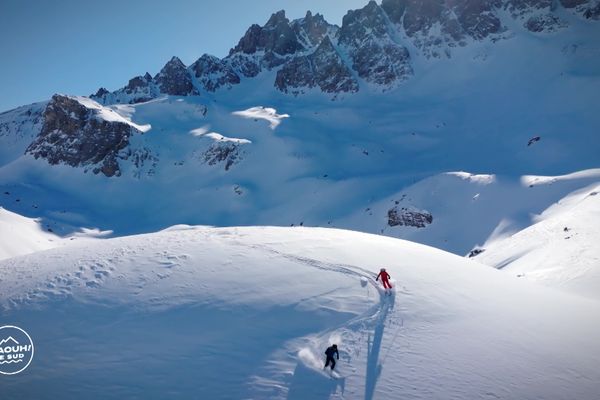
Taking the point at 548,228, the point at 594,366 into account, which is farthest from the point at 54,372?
the point at 548,228

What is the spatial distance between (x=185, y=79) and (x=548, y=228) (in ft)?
418

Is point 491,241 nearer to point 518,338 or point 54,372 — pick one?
point 518,338

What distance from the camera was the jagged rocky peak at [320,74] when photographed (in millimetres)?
119375

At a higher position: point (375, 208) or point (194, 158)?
point (194, 158)

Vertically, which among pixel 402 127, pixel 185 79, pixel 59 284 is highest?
pixel 185 79

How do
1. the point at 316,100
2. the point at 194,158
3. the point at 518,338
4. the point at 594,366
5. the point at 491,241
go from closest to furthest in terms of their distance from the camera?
the point at 594,366 < the point at 518,338 < the point at 491,241 < the point at 194,158 < the point at 316,100

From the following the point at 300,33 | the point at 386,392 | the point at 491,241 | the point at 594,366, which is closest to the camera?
the point at 386,392

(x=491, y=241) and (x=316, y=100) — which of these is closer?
(x=491, y=241)

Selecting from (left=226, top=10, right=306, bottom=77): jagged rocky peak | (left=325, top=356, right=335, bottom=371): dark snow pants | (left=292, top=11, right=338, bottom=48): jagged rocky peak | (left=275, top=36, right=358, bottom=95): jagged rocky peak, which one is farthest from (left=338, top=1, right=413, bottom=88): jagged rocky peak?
(left=325, top=356, right=335, bottom=371): dark snow pants

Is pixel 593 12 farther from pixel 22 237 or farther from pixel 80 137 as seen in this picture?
pixel 80 137

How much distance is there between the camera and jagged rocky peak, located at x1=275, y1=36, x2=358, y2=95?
119375mm

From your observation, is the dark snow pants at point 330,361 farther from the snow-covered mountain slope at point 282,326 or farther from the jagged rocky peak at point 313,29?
the jagged rocky peak at point 313,29

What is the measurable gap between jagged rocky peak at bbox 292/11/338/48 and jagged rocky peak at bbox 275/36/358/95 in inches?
856

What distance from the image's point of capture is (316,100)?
118 metres
